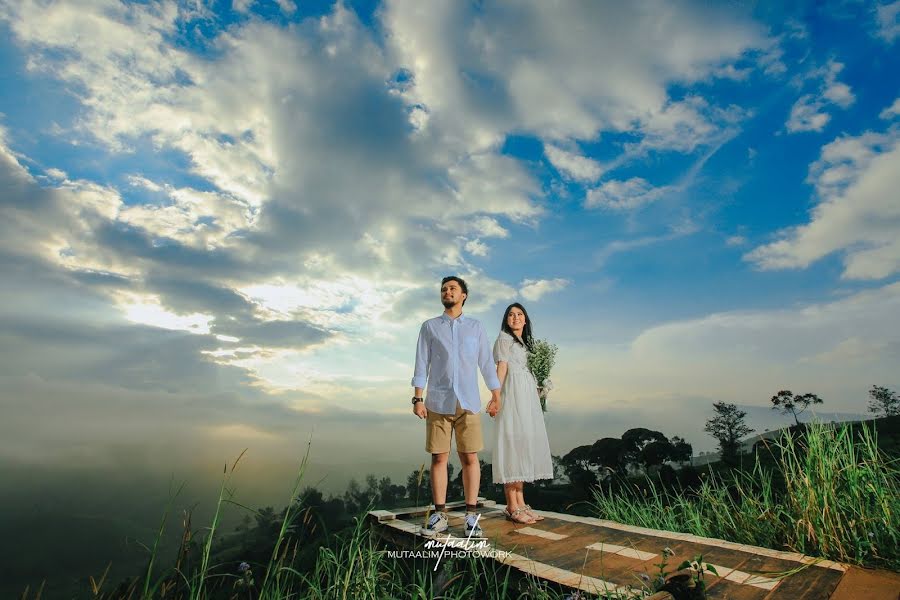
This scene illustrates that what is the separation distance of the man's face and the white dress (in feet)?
2.45

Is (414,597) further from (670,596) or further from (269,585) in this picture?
(670,596)

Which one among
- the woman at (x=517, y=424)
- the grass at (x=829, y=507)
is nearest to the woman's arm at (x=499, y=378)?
the woman at (x=517, y=424)

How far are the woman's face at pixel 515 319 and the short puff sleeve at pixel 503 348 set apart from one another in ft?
0.48

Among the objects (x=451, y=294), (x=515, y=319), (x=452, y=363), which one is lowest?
(x=452, y=363)

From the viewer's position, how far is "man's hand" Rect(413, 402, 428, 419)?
6.49 m

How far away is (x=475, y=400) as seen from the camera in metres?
6.71

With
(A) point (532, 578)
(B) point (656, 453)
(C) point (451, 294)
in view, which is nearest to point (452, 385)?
(C) point (451, 294)

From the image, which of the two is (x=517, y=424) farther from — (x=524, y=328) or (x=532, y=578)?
(x=532, y=578)

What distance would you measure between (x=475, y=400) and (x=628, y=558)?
2617 millimetres

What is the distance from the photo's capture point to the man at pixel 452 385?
6.53 m

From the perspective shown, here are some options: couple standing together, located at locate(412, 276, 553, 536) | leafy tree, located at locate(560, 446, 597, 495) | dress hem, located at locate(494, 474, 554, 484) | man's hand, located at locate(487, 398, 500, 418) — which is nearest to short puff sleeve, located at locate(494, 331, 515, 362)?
couple standing together, located at locate(412, 276, 553, 536)

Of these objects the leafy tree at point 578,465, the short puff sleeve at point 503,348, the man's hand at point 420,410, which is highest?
the short puff sleeve at point 503,348

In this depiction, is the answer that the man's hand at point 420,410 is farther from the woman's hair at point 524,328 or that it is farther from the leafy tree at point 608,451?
the leafy tree at point 608,451

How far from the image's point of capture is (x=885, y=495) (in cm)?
468
